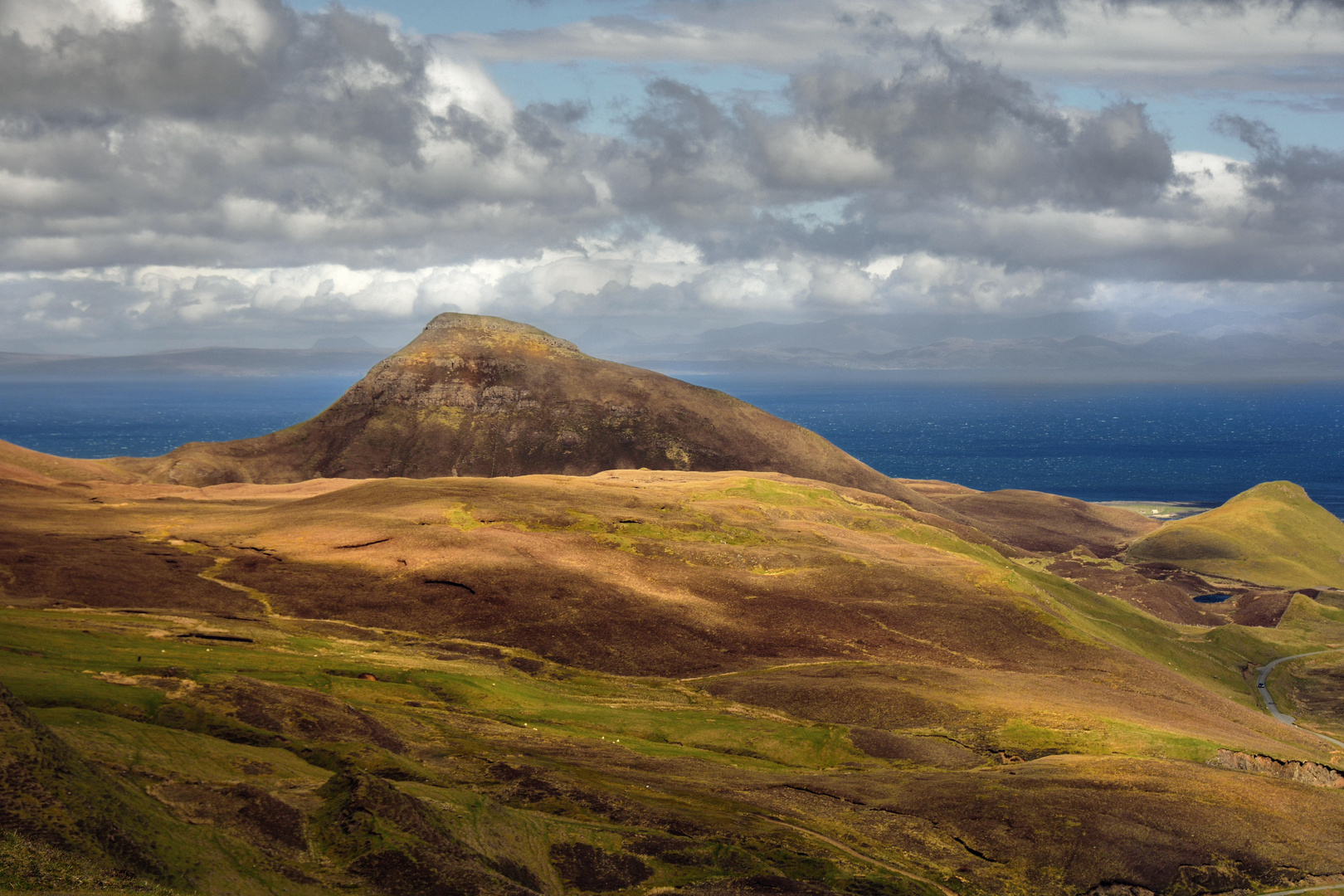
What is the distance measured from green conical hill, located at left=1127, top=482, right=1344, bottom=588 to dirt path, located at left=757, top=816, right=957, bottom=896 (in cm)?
16221

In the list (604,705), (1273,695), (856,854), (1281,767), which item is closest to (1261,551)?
(1273,695)

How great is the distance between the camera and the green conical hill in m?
180

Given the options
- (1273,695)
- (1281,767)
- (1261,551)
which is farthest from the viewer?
(1261,551)

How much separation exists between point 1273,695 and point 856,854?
82692 mm

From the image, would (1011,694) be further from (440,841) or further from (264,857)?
(264,857)

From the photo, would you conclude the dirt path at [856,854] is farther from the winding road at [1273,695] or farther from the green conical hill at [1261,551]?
the green conical hill at [1261,551]

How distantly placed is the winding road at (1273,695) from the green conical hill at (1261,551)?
61545mm

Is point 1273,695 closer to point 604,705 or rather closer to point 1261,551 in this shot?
point 604,705

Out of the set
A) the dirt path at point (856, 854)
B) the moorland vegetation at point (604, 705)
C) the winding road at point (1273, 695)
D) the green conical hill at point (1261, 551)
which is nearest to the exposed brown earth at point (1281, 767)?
the moorland vegetation at point (604, 705)

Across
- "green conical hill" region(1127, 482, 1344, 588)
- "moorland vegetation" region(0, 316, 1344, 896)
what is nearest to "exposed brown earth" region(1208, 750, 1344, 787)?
"moorland vegetation" region(0, 316, 1344, 896)

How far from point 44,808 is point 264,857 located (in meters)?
6.64

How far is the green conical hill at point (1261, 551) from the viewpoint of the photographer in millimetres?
180000

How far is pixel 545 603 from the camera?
82.2 m

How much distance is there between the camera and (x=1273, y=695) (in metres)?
104
